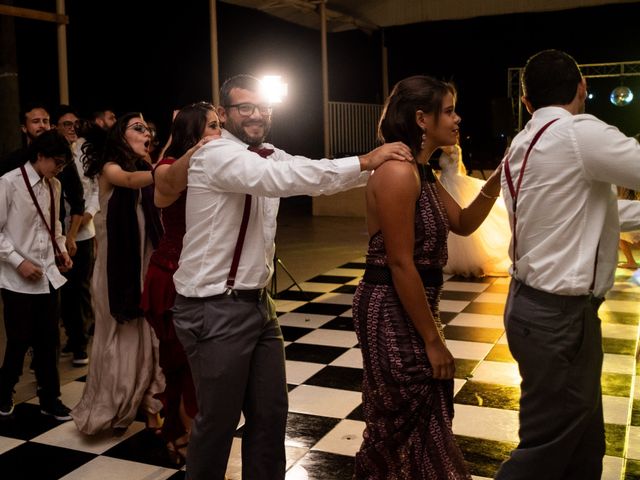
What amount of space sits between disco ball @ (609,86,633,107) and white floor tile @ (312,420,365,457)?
33.8ft

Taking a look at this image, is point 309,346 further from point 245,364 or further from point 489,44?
point 489,44

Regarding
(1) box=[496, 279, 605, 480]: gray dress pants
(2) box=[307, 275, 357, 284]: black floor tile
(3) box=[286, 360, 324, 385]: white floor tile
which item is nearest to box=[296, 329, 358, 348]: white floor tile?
(3) box=[286, 360, 324, 385]: white floor tile

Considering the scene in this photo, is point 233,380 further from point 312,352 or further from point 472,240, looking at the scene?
point 472,240

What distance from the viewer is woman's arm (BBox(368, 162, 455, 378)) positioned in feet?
6.11

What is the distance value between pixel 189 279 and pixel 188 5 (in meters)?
8.07

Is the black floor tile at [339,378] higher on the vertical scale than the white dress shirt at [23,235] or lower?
lower

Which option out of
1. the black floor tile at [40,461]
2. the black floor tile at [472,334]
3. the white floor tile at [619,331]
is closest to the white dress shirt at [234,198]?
the black floor tile at [40,461]

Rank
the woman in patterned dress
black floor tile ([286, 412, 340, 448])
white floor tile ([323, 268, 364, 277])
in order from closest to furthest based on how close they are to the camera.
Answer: the woman in patterned dress
black floor tile ([286, 412, 340, 448])
white floor tile ([323, 268, 364, 277])

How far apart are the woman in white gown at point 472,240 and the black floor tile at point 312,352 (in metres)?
2.33

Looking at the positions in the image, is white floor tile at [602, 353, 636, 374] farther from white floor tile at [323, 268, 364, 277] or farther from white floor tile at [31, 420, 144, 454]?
white floor tile at [323, 268, 364, 277]

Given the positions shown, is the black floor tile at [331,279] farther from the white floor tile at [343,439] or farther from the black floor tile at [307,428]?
the white floor tile at [343,439]

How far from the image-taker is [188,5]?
9.40 meters

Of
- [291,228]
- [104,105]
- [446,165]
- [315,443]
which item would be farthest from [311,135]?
[315,443]

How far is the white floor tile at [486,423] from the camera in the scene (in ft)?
9.85
